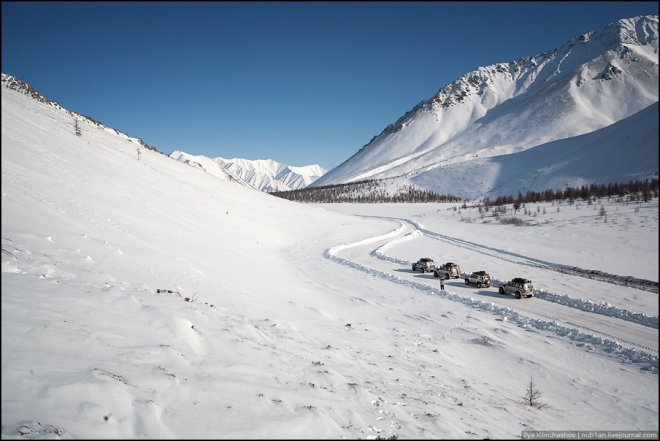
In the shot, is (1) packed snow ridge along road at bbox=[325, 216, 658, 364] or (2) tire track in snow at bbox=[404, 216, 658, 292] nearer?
(1) packed snow ridge along road at bbox=[325, 216, 658, 364]

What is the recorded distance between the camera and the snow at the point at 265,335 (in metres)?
4.70

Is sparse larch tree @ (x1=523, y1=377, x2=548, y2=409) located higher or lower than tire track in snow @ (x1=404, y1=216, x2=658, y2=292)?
lower

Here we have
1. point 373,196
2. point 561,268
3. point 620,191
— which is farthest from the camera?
point 373,196

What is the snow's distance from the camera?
470 centimetres

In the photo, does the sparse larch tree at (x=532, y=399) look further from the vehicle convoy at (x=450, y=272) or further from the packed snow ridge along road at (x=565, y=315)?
the vehicle convoy at (x=450, y=272)

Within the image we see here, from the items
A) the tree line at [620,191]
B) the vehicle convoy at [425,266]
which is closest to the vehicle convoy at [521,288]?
the vehicle convoy at [425,266]

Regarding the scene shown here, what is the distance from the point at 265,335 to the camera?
898 centimetres

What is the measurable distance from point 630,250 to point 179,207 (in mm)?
41802

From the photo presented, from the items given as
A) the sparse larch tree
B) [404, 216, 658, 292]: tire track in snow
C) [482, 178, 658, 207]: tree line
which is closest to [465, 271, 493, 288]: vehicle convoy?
[404, 216, 658, 292]: tire track in snow

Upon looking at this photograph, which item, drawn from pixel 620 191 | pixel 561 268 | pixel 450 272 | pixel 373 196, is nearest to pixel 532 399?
pixel 450 272

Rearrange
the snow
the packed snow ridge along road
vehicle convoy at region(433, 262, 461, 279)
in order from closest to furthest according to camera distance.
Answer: the snow → the packed snow ridge along road → vehicle convoy at region(433, 262, 461, 279)

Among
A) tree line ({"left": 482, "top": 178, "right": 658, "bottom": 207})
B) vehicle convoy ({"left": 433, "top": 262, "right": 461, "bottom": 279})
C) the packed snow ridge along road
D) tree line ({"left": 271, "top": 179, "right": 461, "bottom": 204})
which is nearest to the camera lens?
the packed snow ridge along road

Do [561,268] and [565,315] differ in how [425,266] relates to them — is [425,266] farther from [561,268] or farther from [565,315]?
[561,268]

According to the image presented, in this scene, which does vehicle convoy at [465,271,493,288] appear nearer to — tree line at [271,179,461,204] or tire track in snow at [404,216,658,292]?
tire track in snow at [404,216,658,292]
